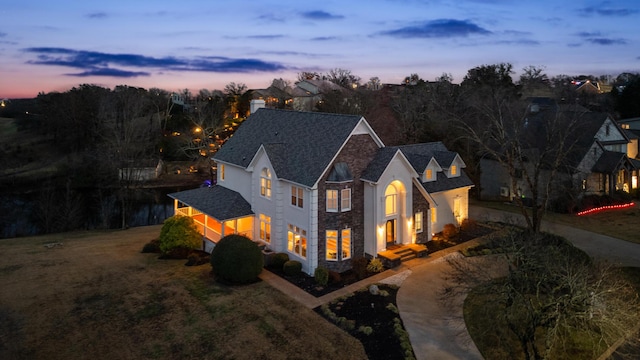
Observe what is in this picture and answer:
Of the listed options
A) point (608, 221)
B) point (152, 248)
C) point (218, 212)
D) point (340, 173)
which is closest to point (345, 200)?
point (340, 173)

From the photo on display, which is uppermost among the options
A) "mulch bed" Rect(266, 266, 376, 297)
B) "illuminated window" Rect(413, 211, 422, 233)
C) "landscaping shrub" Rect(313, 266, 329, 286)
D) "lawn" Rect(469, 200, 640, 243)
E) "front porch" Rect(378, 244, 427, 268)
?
"illuminated window" Rect(413, 211, 422, 233)

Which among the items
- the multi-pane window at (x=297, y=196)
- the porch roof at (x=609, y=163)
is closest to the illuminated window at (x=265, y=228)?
the multi-pane window at (x=297, y=196)

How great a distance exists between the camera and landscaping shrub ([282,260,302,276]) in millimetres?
22922

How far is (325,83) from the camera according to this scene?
84.1 m

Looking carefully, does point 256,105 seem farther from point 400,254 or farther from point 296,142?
point 400,254

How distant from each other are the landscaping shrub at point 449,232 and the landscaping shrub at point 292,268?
11.2 m

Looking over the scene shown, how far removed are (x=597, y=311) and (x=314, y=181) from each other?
45.4ft

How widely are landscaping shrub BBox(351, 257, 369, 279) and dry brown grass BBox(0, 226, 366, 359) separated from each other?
4.36 meters

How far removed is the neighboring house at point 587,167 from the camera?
3756 cm

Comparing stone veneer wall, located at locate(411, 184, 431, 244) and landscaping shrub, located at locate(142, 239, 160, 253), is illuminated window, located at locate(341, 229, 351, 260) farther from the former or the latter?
landscaping shrub, located at locate(142, 239, 160, 253)

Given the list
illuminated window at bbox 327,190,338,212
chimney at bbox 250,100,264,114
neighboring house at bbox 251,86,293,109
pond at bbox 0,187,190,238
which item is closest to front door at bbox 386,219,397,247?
illuminated window at bbox 327,190,338,212

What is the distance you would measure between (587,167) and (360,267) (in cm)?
2804

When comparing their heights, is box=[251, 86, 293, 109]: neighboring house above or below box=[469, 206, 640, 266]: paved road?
above

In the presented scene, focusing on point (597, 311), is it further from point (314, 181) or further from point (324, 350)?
point (314, 181)
